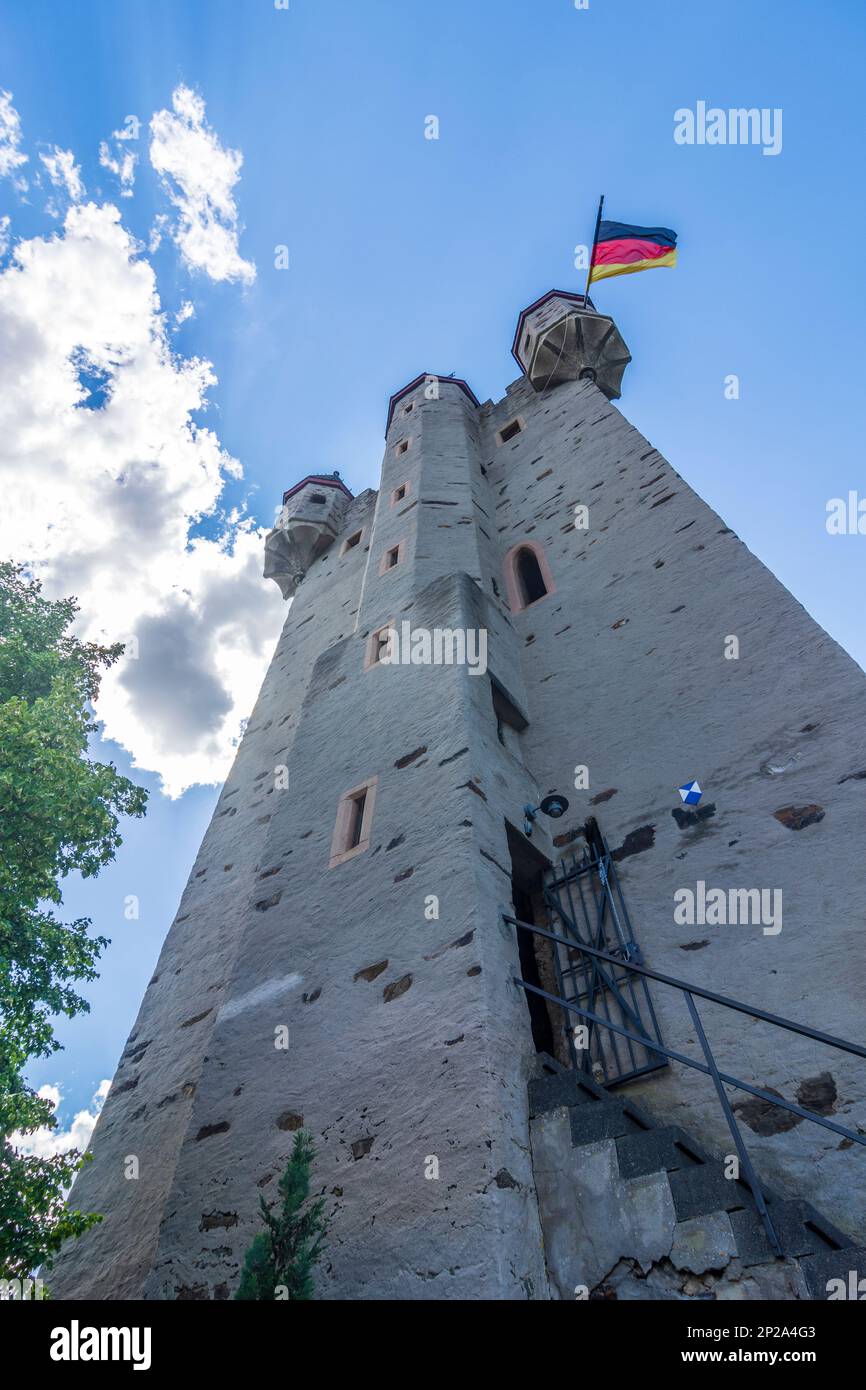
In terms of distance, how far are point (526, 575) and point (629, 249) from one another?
650cm

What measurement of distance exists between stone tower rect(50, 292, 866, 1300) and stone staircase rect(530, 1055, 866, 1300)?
0.02 metres

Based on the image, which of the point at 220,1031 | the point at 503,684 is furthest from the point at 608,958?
the point at 503,684

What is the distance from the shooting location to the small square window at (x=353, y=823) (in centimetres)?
641

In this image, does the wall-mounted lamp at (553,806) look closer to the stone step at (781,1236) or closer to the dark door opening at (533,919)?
the dark door opening at (533,919)

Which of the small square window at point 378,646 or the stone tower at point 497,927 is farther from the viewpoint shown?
the small square window at point 378,646

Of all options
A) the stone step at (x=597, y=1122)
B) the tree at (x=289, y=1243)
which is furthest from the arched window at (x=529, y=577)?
the tree at (x=289, y=1243)

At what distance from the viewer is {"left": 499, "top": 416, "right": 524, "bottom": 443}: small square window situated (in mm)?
14875

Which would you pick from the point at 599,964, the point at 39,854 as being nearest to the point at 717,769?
the point at 599,964

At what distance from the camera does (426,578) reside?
9555 millimetres

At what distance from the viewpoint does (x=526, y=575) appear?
11188 millimetres

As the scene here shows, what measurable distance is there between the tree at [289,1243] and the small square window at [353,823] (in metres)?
2.36

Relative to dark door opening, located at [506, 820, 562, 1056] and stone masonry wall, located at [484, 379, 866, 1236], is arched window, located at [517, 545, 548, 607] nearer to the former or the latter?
stone masonry wall, located at [484, 379, 866, 1236]

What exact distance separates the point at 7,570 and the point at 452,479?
7.92 metres

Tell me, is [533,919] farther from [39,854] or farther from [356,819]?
[39,854]
